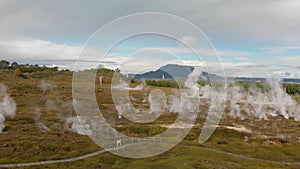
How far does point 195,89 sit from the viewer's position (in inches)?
7643

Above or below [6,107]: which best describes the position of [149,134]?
below

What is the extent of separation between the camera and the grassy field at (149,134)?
2451 inches

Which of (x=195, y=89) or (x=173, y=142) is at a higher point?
(x=195, y=89)

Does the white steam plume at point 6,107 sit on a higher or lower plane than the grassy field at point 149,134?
higher

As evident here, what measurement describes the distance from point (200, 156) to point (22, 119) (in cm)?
5781

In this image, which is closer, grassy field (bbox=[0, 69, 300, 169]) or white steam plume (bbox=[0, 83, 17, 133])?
grassy field (bbox=[0, 69, 300, 169])

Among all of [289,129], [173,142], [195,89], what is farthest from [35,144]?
[195,89]

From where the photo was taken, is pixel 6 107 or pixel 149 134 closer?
pixel 149 134

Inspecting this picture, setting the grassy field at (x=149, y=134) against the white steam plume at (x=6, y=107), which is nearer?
the grassy field at (x=149, y=134)

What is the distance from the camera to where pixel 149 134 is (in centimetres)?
8819

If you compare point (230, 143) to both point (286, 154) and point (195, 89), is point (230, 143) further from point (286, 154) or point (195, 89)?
point (195, 89)

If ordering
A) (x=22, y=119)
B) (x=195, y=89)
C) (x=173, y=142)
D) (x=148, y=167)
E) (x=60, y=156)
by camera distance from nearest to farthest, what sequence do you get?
(x=148, y=167)
(x=60, y=156)
(x=173, y=142)
(x=22, y=119)
(x=195, y=89)

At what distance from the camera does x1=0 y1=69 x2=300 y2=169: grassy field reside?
62250mm

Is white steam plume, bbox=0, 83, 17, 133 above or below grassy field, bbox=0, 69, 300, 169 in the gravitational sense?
above
